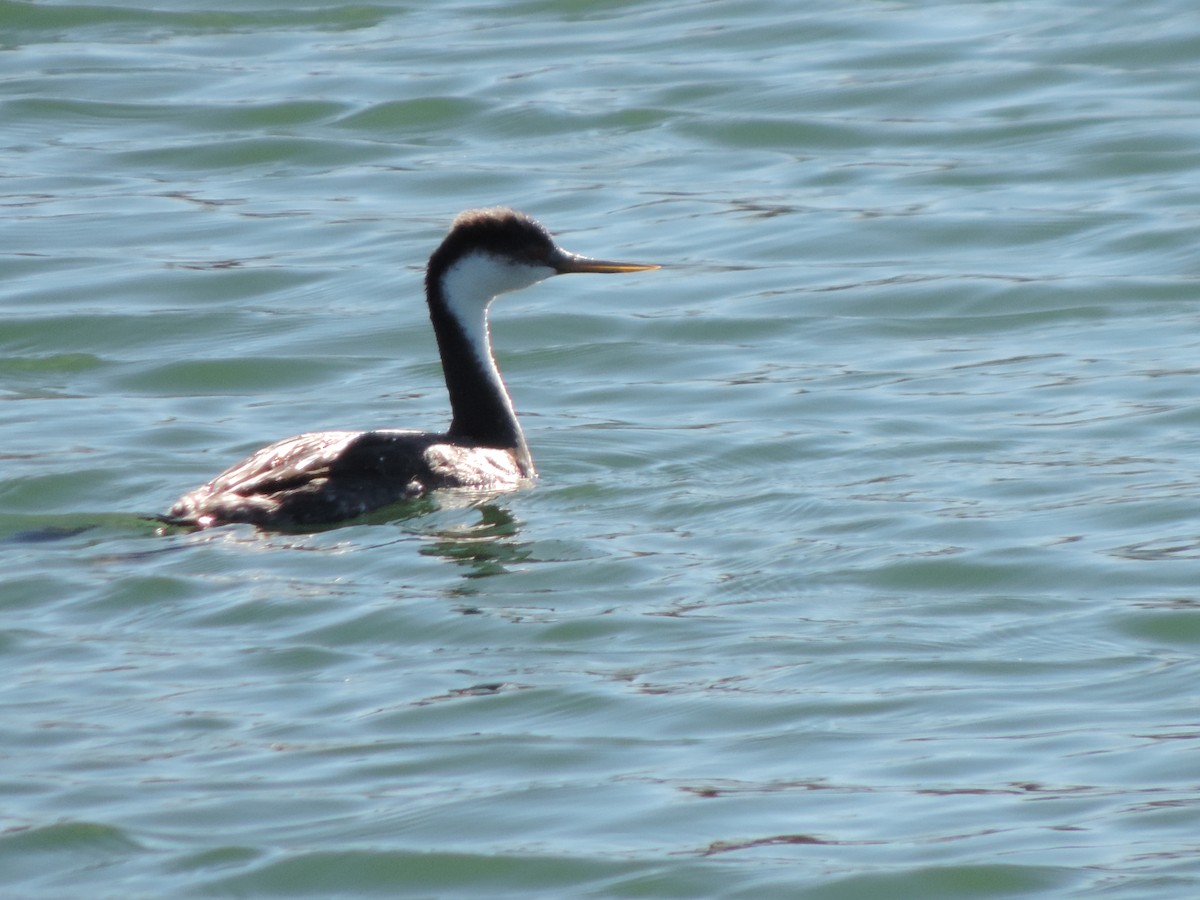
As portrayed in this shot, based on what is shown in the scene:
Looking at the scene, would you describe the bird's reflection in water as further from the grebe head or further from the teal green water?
the grebe head

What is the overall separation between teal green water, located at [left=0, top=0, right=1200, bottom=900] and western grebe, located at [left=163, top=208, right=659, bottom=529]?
19cm

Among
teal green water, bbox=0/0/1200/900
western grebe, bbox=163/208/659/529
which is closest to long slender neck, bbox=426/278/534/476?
western grebe, bbox=163/208/659/529

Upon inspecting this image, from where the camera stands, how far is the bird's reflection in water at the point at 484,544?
9.59 metres

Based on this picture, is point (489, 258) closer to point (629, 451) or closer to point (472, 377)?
point (472, 377)

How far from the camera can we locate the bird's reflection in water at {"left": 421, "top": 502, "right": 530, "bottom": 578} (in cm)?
959

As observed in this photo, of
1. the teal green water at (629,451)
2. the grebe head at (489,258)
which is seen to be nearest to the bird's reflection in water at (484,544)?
the teal green water at (629,451)

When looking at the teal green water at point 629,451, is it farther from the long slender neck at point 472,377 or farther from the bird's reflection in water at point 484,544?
the long slender neck at point 472,377

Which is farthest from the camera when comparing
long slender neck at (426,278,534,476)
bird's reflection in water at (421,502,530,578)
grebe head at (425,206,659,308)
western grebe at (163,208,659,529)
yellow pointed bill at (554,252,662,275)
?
yellow pointed bill at (554,252,662,275)

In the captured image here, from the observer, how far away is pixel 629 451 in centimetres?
1112

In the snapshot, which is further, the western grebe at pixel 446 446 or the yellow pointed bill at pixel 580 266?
the yellow pointed bill at pixel 580 266

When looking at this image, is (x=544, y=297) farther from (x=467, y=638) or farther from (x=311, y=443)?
(x=467, y=638)

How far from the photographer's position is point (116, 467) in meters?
11.0

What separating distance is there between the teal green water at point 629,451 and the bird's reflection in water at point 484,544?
0.03m

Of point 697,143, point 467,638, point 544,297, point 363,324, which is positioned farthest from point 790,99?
point 467,638
